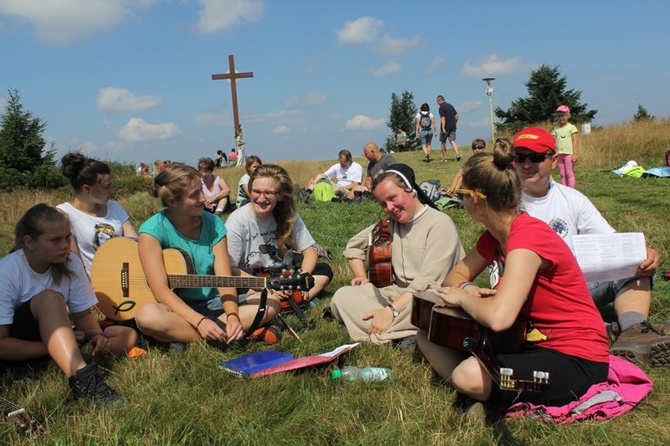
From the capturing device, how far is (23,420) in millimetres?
2674

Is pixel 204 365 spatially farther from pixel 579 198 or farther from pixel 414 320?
pixel 579 198

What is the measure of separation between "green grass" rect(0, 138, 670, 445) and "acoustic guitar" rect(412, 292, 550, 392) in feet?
0.83

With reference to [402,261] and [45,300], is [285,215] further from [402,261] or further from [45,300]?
[45,300]

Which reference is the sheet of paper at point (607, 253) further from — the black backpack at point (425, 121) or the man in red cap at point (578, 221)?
the black backpack at point (425, 121)

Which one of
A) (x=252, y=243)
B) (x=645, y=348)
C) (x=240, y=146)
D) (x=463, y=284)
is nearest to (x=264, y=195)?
(x=252, y=243)

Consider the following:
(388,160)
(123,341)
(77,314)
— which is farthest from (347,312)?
Answer: (388,160)

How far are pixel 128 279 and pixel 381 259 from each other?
80.4 inches

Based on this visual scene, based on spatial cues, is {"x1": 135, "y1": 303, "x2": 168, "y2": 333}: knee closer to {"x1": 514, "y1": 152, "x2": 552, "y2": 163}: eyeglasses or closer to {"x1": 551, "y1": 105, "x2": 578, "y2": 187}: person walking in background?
{"x1": 514, "y1": 152, "x2": 552, "y2": 163}: eyeglasses

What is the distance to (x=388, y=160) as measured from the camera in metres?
12.0

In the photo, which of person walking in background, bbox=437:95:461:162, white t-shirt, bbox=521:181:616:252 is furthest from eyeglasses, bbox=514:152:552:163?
person walking in background, bbox=437:95:461:162

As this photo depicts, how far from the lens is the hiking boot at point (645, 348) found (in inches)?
135

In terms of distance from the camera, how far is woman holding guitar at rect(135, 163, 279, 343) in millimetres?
3875

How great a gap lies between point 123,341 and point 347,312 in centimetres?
163

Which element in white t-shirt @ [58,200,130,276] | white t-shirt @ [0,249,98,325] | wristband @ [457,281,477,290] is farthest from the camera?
white t-shirt @ [58,200,130,276]
